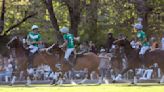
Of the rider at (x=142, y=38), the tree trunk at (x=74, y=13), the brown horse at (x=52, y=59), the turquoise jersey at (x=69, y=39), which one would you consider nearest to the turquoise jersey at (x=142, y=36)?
the rider at (x=142, y=38)

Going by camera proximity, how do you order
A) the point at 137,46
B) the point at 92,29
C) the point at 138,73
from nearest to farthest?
the point at 137,46, the point at 138,73, the point at 92,29

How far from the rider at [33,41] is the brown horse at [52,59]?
274 millimetres

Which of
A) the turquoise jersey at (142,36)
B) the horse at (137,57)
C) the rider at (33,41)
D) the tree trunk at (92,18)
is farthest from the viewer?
the tree trunk at (92,18)

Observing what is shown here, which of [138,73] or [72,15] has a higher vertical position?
[72,15]

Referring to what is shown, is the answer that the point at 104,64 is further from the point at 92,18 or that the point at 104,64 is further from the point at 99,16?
the point at 99,16

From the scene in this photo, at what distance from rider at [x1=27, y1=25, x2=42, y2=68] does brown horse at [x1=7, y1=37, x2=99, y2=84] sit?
0.90 feet

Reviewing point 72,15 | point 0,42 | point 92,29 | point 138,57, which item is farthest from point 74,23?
point 138,57

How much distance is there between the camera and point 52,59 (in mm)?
24109

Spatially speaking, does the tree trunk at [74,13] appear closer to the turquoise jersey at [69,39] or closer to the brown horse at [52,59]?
the brown horse at [52,59]

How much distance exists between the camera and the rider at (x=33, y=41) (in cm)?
2284

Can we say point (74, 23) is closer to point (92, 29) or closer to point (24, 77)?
point (92, 29)

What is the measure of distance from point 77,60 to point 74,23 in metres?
9.59
